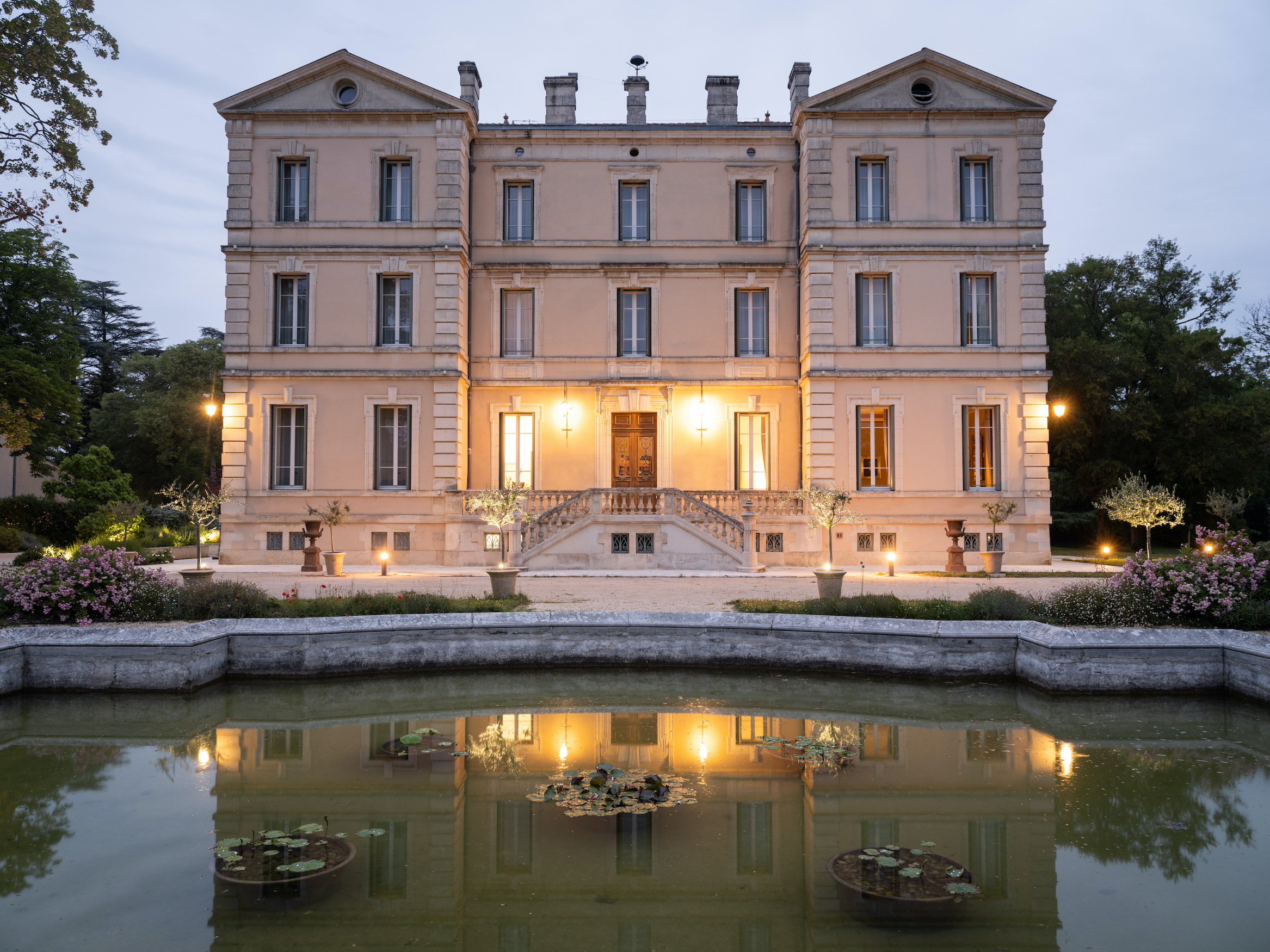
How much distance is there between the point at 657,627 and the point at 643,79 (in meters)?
20.0

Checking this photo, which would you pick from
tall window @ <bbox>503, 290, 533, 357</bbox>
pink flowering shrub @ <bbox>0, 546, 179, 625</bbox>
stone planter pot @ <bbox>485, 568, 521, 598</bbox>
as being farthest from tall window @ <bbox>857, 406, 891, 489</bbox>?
pink flowering shrub @ <bbox>0, 546, 179, 625</bbox>

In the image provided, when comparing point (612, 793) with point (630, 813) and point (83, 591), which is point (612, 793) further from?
point (83, 591)

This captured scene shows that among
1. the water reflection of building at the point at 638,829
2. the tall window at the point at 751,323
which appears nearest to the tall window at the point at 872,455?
the tall window at the point at 751,323

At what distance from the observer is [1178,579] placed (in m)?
→ 10.3

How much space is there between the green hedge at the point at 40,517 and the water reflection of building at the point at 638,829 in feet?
85.6

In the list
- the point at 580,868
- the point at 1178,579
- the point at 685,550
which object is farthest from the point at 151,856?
the point at 685,550

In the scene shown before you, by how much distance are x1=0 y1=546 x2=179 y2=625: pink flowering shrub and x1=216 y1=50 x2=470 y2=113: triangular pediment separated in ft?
52.8

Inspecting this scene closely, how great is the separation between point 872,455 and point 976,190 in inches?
316

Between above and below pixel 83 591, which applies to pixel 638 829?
below

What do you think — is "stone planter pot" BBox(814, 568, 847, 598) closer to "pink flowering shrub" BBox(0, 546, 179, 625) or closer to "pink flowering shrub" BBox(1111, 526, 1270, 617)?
"pink flowering shrub" BBox(1111, 526, 1270, 617)

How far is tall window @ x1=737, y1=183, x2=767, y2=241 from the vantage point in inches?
934

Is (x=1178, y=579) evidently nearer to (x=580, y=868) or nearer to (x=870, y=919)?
(x=870, y=919)

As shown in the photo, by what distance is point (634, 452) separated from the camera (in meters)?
23.5

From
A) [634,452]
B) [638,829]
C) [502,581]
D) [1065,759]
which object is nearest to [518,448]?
[634,452]
